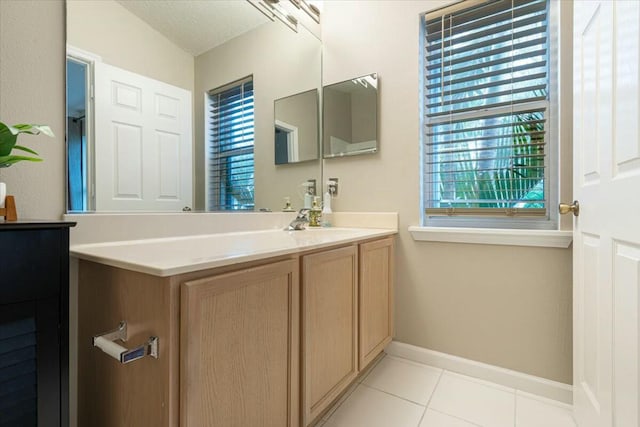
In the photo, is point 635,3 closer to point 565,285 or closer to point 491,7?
point 491,7

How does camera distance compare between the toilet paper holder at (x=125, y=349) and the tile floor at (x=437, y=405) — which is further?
the tile floor at (x=437, y=405)

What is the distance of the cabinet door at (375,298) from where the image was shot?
1.41m

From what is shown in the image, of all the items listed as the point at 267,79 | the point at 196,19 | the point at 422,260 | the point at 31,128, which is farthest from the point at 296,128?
the point at 31,128

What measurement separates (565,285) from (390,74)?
142 cm

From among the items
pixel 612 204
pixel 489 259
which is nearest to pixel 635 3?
pixel 612 204

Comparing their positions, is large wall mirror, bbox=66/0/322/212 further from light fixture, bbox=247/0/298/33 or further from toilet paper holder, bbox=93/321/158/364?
toilet paper holder, bbox=93/321/158/364

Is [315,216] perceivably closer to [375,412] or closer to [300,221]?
[300,221]

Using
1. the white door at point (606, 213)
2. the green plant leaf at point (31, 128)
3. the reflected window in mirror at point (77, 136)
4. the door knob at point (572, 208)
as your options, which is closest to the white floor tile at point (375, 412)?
the white door at point (606, 213)

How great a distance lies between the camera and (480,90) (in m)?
1.60

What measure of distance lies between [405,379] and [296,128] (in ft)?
5.26

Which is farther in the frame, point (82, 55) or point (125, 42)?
point (125, 42)

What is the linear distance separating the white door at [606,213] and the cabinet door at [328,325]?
0.85m

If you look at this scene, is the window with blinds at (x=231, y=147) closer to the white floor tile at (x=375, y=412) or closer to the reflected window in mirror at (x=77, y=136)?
the reflected window in mirror at (x=77, y=136)

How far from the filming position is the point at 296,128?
1.99 metres
